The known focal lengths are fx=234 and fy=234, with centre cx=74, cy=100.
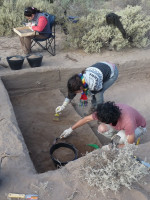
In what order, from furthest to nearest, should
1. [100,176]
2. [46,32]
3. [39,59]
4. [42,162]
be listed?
[46,32], [39,59], [42,162], [100,176]

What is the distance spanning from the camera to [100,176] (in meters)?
2.27

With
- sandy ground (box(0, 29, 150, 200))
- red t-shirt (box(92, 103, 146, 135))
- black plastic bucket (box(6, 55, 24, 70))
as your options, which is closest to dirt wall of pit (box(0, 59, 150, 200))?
sandy ground (box(0, 29, 150, 200))

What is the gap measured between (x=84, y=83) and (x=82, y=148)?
3.40 ft

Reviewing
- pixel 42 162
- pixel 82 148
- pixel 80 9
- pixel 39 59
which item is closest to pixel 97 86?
pixel 82 148

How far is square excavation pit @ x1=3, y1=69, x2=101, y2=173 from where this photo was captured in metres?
Answer: 3.55

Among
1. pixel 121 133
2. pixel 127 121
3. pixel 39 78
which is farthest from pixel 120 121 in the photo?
pixel 39 78

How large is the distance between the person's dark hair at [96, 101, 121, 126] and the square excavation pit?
0.97 m

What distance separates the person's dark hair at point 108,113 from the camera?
9.27ft

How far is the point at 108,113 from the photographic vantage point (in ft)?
9.26

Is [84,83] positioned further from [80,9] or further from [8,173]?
[80,9]

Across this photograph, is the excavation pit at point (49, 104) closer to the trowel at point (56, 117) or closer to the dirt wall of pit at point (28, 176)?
the trowel at point (56, 117)

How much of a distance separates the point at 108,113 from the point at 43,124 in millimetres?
1720

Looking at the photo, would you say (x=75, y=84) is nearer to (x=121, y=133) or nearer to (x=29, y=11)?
(x=121, y=133)

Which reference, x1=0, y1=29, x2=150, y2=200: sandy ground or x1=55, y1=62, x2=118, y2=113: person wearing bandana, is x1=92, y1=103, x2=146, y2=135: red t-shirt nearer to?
x1=0, y1=29, x2=150, y2=200: sandy ground
